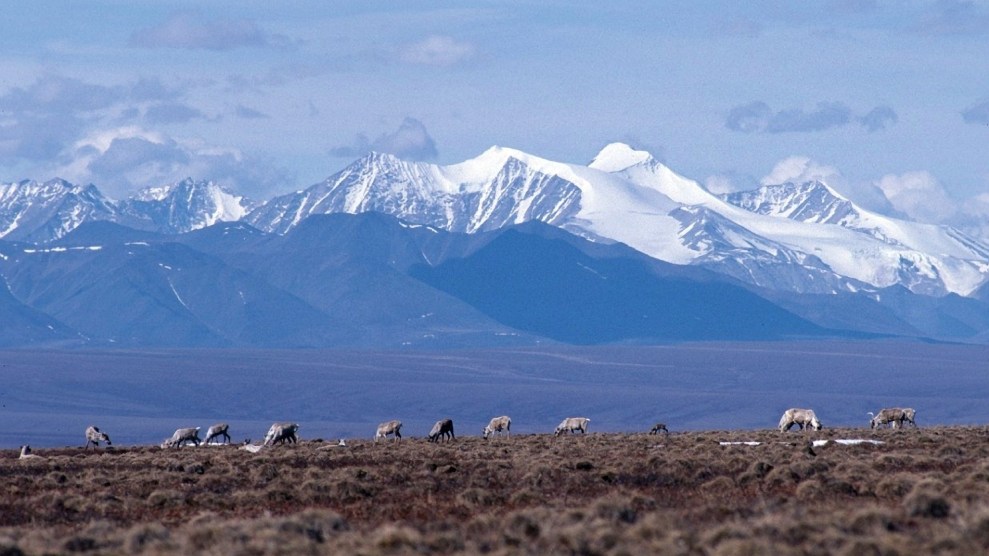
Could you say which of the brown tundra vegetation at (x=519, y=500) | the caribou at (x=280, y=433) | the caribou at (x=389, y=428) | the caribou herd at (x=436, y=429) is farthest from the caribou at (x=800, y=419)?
the caribou at (x=280, y=433)

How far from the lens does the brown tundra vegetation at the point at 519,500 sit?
18.9m

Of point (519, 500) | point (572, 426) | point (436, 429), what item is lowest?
point (519, 500)

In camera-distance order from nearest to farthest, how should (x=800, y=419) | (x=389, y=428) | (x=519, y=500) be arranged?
(x=519, y=500), (x=800, y=419), (x=389, y=428)

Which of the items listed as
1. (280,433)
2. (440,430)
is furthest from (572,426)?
(280,433)

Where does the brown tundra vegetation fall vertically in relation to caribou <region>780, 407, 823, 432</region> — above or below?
below

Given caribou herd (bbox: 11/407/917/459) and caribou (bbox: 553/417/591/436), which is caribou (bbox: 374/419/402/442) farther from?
caribou (bbox: 553/417/591/436)

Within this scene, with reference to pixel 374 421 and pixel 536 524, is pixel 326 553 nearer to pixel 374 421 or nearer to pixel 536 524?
pixel 536 524

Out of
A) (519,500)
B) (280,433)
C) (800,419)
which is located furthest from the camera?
(800,419)

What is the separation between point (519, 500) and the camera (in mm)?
27016

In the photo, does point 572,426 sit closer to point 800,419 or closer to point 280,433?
point 800,419

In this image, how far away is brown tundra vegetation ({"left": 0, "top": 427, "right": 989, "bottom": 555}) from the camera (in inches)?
743

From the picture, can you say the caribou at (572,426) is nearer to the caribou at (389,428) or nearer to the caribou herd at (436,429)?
the caribou herd at (436,429)

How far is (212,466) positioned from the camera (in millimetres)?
37969

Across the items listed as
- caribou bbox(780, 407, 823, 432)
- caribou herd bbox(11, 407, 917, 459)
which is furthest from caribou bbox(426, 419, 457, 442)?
caribou bbox(780, 407, 823, 432)
